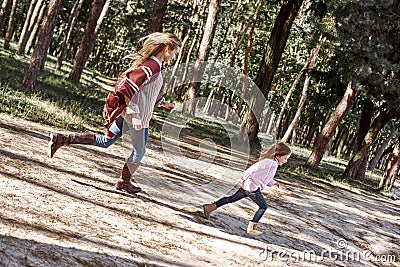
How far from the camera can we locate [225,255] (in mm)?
5691

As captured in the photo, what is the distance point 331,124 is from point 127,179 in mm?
14630

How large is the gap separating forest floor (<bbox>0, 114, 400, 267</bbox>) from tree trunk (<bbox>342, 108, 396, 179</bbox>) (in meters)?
9.08

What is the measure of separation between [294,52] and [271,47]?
2519 cm

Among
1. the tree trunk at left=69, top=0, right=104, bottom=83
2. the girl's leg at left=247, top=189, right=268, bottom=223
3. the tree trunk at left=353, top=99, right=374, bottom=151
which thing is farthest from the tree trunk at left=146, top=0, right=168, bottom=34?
the tree trunk at left=353, top=99, right=374, bottom=151

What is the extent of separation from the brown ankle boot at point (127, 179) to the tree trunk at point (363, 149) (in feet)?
50.1

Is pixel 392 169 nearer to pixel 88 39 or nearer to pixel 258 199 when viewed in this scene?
pixel 88 39

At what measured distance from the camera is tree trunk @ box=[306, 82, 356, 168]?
63.9 ft

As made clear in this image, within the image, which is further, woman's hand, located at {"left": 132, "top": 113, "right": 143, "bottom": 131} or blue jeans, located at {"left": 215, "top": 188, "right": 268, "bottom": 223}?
blue jeans, located at {"left": 215, "top": 188, "right": 268, "bottom": 223}

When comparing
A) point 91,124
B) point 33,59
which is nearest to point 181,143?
point 91,124

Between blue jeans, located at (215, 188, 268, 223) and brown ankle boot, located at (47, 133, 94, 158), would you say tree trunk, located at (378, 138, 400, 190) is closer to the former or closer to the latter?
blue jeans, located at (215, 188, 268, 223)

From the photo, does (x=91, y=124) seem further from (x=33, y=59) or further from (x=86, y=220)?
(x=86, y=220)

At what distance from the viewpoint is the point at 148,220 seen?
6.10 m

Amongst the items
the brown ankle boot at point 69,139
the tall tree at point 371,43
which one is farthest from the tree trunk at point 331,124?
the brown ankle boot at point 69,139

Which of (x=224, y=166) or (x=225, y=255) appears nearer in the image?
(x=225, y=255)
